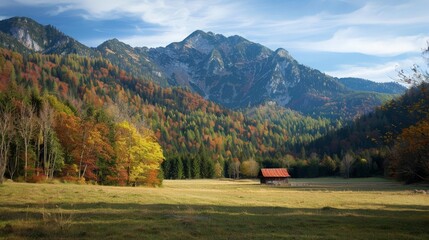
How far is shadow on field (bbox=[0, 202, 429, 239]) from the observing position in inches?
690

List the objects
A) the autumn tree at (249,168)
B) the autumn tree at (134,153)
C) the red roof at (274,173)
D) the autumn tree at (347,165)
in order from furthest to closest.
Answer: the autumn tree at (249,168)
the autumn tree at (347,165)
the red roof at (274,173)
the autumn tree at (134,153)

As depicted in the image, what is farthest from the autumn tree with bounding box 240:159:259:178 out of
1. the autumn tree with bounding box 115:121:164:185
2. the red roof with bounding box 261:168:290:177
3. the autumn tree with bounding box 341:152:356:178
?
the autumn tree with bounding box 115:121:164:185

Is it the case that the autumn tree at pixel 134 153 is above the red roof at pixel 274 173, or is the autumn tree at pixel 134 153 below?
above

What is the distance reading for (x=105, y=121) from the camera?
73500 millimetres

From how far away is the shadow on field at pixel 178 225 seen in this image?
1752 centimetres

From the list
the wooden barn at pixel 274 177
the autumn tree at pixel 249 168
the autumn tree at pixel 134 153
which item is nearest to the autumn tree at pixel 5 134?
the autumn tree at pixel 134 153

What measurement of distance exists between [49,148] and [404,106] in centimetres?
5744

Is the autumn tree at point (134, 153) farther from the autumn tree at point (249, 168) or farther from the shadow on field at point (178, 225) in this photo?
Result: the autumn tree at point (249, 168)

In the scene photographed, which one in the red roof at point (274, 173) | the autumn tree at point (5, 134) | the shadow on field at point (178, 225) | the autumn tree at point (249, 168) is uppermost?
the autumn tree at point (5, 134)

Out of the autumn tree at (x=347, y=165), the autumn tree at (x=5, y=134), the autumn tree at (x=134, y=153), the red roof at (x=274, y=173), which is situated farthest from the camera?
the autumn tree at (x=347, y=165)

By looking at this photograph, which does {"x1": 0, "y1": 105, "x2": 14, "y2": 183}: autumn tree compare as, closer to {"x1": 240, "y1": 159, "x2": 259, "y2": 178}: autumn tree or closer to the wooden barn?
the wooden barn

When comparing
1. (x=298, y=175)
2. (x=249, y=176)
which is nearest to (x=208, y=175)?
(x=249, y=176)

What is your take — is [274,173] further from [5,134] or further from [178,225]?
[178,225]

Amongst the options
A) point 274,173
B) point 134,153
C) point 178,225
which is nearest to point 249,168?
point 274,173
